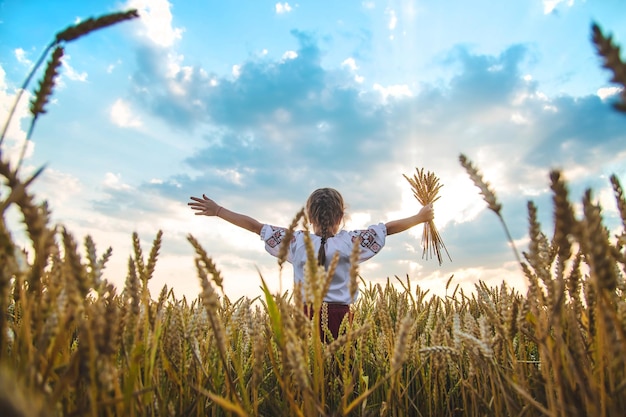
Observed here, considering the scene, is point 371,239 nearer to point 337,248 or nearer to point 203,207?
point 337,248

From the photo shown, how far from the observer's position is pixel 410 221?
4926mm

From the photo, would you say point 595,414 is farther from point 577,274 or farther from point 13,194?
point 13,194

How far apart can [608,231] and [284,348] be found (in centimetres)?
97

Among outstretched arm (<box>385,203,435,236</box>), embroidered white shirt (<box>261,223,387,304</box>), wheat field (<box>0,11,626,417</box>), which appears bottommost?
wheat field (<box>0,11,626,417</box>)

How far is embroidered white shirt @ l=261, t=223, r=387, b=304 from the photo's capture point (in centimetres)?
454

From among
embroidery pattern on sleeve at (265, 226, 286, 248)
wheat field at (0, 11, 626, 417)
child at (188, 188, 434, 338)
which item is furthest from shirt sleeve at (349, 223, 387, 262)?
wheat field at (0, 11, 626, 417)

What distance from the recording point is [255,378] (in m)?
1.12

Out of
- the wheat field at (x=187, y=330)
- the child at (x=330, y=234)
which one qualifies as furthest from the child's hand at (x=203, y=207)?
the wheat field at (x=187, y=330)

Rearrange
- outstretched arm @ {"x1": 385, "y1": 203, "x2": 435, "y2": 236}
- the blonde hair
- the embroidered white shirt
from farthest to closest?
outstretched arm @ {"x1": 385, "y1": 203, "x2": 435, "y2": 236}
the blonde hair
the embroidered white shirt

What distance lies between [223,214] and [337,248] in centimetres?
131

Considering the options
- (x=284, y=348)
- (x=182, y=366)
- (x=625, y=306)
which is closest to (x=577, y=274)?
(x=625, y=306)

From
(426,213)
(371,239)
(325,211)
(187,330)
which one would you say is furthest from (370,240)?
(187,330)

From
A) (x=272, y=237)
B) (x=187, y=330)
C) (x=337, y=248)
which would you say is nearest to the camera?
(x=187, y=330)

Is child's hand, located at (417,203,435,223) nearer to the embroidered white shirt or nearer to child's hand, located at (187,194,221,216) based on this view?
the embroidered white shirt
